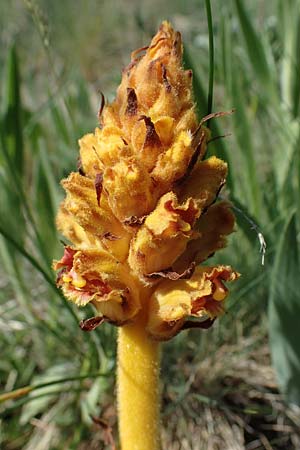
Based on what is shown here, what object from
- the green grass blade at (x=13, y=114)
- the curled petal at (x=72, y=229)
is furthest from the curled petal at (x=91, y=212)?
the green grass blade at (x=13, y=114)

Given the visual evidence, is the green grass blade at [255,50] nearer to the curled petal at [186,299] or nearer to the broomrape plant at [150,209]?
the broomrape plant at [150,209]

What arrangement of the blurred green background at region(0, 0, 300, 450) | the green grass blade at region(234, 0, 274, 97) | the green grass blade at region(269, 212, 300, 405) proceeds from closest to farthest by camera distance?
the green grass blade at region(269, 212, 300, 405) < the blurred green background at region(0, 0, 300, 450) < the green grass blade at region(234, 0, 274, 97)

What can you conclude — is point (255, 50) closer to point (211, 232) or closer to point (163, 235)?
Result: point (211, 232)

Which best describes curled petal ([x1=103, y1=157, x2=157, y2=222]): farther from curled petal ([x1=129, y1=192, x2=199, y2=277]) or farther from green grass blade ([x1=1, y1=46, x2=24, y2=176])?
green grass blade ([x1=1, y1=46, x2=24, y2=176])

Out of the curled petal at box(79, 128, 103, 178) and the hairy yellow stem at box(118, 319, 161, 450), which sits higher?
the curled petal at box(79, 128, 103, 178)

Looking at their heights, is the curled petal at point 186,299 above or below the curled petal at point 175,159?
below

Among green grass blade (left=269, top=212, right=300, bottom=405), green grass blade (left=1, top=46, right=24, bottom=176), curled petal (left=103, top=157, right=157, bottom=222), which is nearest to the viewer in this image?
curled petal (left=103, top=157, right=157, bottom=222)

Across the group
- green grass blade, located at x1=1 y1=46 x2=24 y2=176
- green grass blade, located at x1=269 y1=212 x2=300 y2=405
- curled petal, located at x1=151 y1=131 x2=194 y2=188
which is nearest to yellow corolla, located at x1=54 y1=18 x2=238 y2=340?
curled petal, located at x1=151 y1=131 x2=194 y2=188

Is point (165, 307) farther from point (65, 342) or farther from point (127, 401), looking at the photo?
point (65, 342)
